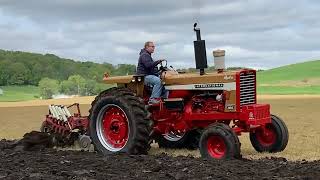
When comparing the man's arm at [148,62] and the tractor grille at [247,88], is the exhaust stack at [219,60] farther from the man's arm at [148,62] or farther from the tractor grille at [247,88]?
the man's arm at [148,62]

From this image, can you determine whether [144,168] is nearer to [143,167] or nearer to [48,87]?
[143,167]

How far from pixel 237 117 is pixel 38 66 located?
114342 mm

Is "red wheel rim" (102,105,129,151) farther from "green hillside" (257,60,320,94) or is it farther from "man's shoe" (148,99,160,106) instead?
"green hillside" (257,60,320,94)

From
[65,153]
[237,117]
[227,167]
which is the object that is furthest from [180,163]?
[65,153]

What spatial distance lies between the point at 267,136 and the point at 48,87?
97.8 m

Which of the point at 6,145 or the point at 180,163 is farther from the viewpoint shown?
the point at 6,145

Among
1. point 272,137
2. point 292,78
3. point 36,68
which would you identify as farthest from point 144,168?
point 36,68

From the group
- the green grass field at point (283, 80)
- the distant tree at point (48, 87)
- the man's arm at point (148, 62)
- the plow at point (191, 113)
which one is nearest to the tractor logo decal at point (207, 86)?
the plow at point (191, 113)

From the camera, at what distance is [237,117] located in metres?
10.8

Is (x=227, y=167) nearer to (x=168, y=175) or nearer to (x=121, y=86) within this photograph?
(x=168, y=175)

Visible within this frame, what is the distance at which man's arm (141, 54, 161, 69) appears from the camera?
1135 centimetres

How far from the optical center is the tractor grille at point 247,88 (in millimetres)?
10789

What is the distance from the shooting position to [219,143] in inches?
400

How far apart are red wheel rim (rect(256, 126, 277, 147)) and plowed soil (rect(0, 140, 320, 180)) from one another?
1.78m
